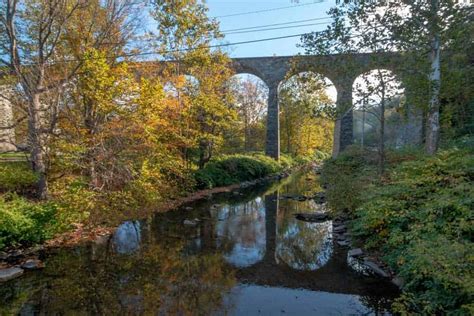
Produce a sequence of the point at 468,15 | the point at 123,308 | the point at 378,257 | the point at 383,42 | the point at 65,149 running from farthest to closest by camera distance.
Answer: the point at 383,42 → the point at 65,149 → the point at 468,15 → the point at 378,257 → the point at 123,308

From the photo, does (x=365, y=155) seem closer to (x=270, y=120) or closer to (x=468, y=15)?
(x=468, y=15)

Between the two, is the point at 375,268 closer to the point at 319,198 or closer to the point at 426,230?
the point at 426,230

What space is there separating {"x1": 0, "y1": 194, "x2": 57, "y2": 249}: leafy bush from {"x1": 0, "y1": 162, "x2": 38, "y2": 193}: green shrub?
1.12 meters

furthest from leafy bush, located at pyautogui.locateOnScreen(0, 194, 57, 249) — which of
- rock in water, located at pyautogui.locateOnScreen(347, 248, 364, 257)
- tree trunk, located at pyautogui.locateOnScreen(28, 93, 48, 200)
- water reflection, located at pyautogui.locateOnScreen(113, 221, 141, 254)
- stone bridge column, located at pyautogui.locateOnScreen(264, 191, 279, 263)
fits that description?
rock in water, located at pyautogui.locateOnScreen(347, 248, 364, 257)

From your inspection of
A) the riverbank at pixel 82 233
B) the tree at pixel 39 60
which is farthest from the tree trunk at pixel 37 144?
the riverbank at pixel 82 233

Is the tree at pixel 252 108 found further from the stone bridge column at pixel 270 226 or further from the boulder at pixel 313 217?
the boulder at pixel 313 217

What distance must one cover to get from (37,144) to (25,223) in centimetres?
209

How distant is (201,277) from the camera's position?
15.0ft

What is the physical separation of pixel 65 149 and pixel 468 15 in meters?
8.50

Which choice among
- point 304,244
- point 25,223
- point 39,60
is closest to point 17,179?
point 25,223

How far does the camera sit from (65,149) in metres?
6.56

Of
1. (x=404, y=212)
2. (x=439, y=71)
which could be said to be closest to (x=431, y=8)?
(x=439, y=71)

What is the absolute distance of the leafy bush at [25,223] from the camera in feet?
16.0

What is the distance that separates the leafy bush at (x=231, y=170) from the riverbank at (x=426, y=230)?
20.8ft
